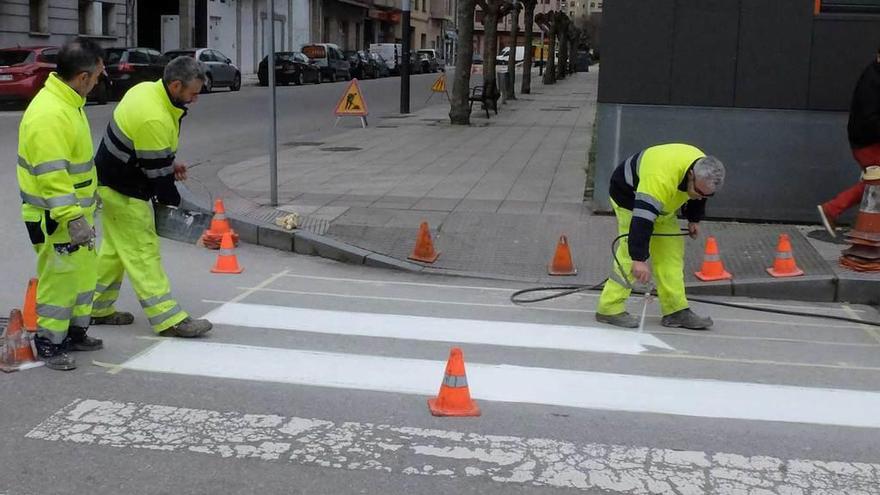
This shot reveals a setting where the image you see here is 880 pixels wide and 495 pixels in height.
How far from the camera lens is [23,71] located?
2328 centimetres

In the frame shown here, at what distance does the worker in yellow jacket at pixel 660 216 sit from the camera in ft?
20.7

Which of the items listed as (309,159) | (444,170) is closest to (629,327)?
(444,170)

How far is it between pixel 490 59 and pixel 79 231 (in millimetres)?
21025

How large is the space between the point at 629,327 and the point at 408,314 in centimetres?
162

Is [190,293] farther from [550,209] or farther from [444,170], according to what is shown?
[444,170]

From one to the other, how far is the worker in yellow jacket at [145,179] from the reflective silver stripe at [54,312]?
1.92ft

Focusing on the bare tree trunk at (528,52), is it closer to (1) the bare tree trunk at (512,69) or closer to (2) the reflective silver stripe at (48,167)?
(1) the bare tree trunk at (512,69)

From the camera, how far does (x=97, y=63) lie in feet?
18.7

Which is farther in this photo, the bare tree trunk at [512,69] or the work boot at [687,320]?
the bare tree trunk at [512,69]

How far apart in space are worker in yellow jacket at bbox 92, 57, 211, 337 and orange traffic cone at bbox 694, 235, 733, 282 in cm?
436

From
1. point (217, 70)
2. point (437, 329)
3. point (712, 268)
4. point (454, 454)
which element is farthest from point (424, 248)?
point (217, 70)

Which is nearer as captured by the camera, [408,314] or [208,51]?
[408,314]

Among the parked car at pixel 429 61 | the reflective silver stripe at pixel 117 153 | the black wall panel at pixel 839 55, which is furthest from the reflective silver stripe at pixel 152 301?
the parked car at pixel 429 61

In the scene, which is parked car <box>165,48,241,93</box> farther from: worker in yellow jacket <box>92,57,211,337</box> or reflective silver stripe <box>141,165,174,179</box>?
reflective silver stripe <box>141,165,174,179</box>
